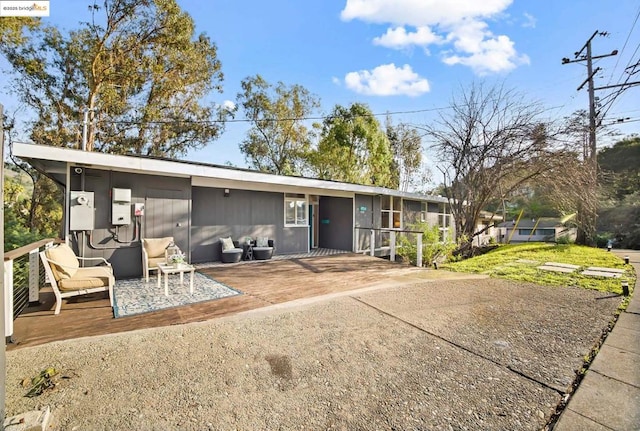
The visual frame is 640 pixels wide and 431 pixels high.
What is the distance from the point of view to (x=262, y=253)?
8.08 m

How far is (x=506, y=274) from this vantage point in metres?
6.61

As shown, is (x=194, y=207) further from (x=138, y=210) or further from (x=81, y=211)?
(x=81, y=211)

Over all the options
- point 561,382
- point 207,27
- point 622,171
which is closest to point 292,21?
point 207,27

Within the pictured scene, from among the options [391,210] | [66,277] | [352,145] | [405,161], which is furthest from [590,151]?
[66,277]

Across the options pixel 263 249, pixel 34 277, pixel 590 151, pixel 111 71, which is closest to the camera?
pixel 34 277

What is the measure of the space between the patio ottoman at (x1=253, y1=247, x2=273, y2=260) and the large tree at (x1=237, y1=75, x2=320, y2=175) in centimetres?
1177

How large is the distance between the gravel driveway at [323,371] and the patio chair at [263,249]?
4.18 m

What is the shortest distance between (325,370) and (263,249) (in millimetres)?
5811

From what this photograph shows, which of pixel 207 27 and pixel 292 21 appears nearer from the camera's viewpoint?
pixel 292 21

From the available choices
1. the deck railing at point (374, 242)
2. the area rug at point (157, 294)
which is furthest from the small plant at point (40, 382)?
the deck railing at point (374, 242)

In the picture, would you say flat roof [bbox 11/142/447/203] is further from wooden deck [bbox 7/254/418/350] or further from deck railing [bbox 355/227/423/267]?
deck railing [bbox 355/227/423/267]

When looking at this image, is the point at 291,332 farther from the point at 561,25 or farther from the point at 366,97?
the point at 366,97

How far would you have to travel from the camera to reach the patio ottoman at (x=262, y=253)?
8.03 meters

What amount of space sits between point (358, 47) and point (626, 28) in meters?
8.15
